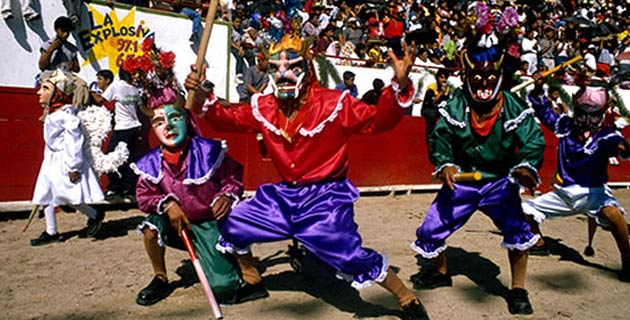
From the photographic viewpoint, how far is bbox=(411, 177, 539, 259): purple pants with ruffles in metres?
4.35

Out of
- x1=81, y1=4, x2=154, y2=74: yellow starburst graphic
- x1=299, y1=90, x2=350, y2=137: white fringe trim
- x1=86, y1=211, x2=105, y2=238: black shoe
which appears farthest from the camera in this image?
x1=81, y1=4, x2=154, y2=74: yellow starburst graphic

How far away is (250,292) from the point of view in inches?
172

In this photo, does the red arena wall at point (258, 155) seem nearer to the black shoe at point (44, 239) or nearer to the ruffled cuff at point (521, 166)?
the black shoe at point (44, 239)

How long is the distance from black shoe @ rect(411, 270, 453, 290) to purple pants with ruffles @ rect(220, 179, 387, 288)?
1.08 metres

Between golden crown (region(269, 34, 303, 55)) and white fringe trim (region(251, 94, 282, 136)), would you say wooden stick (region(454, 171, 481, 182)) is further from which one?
golden crown (region(269, 34, 303, 55))

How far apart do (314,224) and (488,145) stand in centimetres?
151

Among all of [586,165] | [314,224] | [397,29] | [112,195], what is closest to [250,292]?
[314,224]

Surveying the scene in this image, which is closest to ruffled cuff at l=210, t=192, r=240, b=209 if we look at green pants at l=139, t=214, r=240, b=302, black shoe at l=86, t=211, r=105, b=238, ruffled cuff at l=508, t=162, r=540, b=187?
green pants at l=139, t=214, r=240, b=302

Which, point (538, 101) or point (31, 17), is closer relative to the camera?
point (538, 101)

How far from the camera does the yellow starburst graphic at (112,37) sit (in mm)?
9789

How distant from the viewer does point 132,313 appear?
4.06 metres

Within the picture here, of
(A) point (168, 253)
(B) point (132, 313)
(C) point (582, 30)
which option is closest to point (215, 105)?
(B) point (132, 313)

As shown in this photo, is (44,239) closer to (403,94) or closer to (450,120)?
(403,94)

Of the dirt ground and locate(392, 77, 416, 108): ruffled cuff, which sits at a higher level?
locate(392, 77, 416, 108): ruffled cuff
